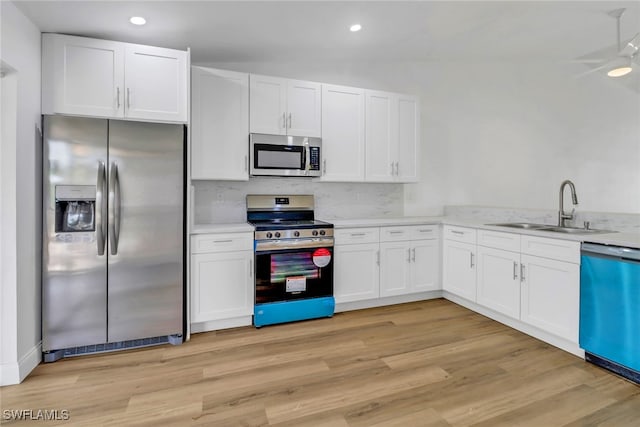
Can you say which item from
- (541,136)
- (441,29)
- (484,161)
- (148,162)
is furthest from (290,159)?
(541,136)

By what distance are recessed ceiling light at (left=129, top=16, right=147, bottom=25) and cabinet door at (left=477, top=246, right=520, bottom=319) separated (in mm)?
3630

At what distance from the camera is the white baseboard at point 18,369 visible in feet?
7.00

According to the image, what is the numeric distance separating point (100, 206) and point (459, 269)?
349 cm

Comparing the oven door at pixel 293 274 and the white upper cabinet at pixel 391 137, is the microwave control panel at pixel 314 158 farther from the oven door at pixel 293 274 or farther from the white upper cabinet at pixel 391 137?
the oven door at pixel 293 274

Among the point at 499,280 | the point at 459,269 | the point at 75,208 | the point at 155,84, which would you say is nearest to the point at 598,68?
the point at 499,280

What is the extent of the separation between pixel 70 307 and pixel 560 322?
3.79 meters

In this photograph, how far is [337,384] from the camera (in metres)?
2.18

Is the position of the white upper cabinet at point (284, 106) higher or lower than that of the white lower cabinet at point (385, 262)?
higher

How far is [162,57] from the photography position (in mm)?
2758

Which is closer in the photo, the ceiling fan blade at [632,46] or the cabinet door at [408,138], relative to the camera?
the ceiling fan blade at [632,46]

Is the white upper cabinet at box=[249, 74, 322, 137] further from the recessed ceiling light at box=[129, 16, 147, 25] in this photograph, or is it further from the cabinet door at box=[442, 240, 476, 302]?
the cabinet door at box=[442, 240, 476, 302]

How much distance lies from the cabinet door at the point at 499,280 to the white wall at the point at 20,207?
3.82 m

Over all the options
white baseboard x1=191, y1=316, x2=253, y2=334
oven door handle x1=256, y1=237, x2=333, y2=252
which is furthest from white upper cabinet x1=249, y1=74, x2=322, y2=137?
white baseboard x1=191, y1=316, x2=253, y2=334

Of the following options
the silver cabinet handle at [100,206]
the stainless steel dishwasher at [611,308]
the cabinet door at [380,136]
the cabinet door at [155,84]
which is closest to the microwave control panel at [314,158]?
the cabinet door at [380,136]
